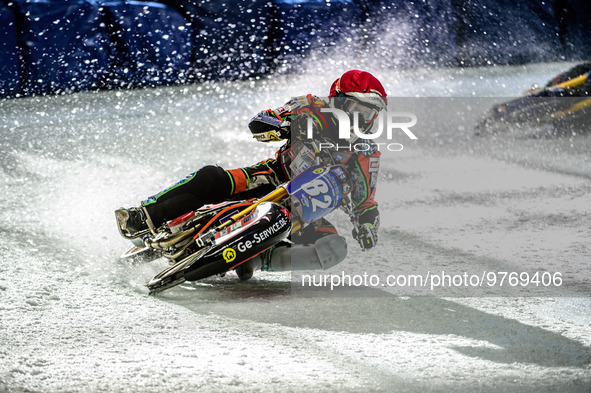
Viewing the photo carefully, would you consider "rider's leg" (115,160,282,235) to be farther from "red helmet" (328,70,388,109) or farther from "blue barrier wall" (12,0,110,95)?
"blue barrier wall" (12,0,110,95)

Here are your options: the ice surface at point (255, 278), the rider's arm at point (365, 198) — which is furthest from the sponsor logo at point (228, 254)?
the rider's arm at point (365, 198)

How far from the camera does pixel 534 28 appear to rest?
1139 centimetres

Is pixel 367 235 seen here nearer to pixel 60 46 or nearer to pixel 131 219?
pixel 131 219

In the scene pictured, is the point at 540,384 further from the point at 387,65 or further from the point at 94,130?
the point at 387,65

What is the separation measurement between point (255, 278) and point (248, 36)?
5.79 meters

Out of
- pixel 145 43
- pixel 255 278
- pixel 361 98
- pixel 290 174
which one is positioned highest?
pixel 145 43

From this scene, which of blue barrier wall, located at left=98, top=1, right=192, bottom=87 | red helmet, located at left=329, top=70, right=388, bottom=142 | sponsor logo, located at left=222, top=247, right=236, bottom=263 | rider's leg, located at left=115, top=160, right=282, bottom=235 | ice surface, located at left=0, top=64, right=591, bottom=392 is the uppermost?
blue barrier wall, located at left=98, top=1, right=192, bottom=87

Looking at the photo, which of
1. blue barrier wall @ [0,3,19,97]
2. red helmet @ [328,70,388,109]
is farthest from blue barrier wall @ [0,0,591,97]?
red helmet @ [328,70,388,109]

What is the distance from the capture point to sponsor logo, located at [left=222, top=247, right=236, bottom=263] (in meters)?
3.49

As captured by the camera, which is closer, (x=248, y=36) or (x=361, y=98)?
(x=361, y=98)

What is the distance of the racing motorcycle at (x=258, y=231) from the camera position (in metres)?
3.50

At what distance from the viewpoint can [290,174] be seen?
400cm

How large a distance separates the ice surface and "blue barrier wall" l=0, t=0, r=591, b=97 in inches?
14.8

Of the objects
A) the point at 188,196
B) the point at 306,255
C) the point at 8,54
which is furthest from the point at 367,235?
the point at 8,54
